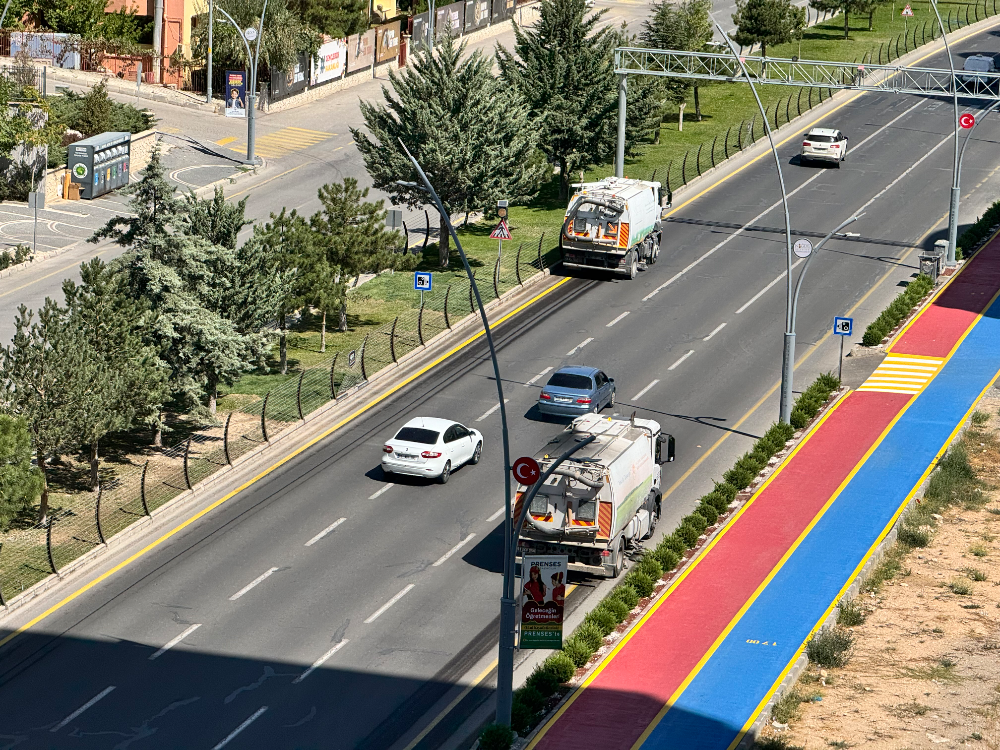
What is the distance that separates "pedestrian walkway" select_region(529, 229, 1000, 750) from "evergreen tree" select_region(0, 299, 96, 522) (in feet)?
52.3

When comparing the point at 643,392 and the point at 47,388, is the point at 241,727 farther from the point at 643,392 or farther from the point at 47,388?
the point at 643,392

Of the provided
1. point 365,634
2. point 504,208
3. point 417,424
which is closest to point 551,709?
point 365,634

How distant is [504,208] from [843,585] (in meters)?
24.4

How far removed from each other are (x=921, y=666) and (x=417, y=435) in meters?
15.2

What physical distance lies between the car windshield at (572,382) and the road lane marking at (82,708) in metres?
18.8

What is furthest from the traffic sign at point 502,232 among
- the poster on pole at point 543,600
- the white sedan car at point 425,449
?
the poster on pole at point 543,600

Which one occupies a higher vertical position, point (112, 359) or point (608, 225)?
point (608, 225)

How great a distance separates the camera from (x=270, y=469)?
4294 centimetres

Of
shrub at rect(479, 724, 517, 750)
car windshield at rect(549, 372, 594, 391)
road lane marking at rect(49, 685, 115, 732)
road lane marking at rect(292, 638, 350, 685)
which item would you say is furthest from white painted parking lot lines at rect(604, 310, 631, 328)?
shrub at rect(479, 724, 517, 750)

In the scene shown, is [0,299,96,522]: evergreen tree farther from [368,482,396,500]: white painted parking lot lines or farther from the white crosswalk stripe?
the white crosswalk stripe

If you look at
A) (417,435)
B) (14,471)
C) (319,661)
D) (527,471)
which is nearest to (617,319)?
(417,435)

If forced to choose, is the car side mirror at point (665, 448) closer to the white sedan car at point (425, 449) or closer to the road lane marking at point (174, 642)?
the white sedan car at point (425, 449)

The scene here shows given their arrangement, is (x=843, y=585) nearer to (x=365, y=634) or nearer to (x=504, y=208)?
(x=365, y=634)

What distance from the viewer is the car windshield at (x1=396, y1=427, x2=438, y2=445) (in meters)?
41.2
